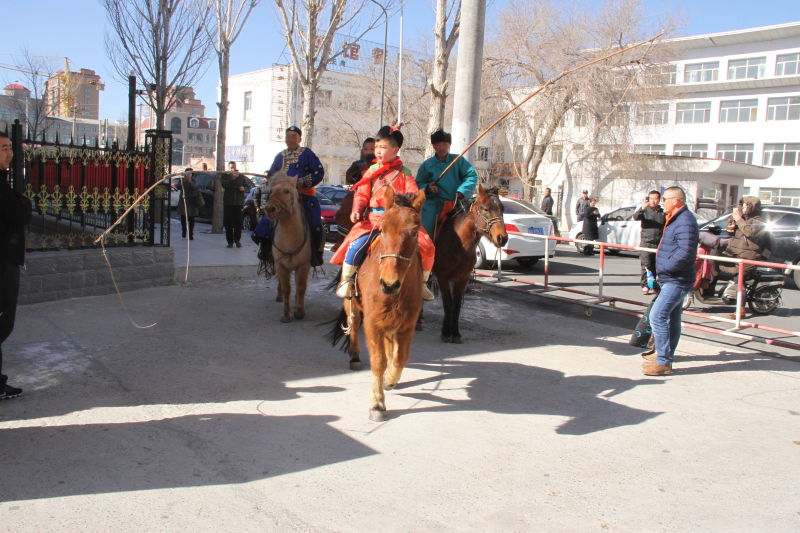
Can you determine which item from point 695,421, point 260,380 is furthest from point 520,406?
point 260,380

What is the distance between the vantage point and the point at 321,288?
11.3 meters

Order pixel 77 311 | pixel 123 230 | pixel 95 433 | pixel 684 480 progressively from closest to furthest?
pixel 684 480 < pixel 95 433 < pixel 77 311 < pixel 123 230

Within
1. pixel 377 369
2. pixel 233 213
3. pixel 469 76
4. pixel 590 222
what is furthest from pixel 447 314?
pixel 590 222

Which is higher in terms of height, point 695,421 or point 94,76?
point 94,76

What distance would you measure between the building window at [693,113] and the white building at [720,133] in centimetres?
8

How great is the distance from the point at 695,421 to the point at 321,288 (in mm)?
7238

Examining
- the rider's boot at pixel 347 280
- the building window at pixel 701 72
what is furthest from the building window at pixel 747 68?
the rider's boot at pixel 347 280

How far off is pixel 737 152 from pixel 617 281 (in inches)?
1655

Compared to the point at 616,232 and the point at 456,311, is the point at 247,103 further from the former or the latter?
the point at 456,311

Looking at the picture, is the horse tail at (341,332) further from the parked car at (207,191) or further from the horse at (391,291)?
the parked car at (207,191)

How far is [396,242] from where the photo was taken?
462 cm

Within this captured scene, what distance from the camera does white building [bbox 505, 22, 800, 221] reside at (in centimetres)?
3819

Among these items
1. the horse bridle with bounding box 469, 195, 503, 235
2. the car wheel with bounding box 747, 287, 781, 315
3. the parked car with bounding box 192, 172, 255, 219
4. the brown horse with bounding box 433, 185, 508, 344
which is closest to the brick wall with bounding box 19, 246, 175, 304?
the brown horse with bounding box 433, 185, 508, 344

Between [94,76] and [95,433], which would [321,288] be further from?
[94,76]
